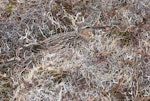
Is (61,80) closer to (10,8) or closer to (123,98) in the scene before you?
(123,98)

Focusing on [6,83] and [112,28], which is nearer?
[6,83]

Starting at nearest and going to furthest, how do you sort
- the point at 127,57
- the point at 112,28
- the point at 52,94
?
the point at 52,94, the point at 127,57, the point at 112,28

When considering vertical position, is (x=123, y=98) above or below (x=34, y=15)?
below

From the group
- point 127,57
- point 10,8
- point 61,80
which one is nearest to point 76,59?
point 61,80

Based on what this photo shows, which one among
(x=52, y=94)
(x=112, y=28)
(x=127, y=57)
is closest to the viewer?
(x=52, y=94)

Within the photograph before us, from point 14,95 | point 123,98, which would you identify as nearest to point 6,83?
point 14,95

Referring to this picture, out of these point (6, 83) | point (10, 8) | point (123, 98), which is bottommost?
point (123, 98)

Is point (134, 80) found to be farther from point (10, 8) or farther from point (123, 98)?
point (10, 8)
